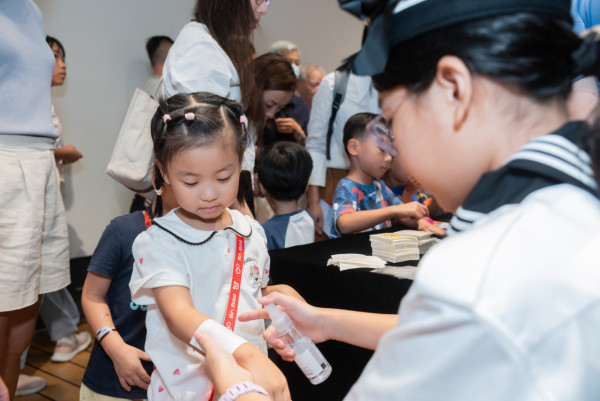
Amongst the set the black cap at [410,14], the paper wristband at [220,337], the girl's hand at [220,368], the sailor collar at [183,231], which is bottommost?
the paper wristband at [220,337]

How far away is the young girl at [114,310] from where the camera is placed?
158cm

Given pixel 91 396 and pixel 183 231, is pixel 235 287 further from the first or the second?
pixel 91 396

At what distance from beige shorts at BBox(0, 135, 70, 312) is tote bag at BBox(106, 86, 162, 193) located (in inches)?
9.9

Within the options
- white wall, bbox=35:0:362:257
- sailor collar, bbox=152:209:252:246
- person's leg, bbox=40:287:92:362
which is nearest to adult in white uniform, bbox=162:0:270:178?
sailor collar, bbox=152:209:252:246

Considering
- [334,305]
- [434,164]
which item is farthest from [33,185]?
[434,164]

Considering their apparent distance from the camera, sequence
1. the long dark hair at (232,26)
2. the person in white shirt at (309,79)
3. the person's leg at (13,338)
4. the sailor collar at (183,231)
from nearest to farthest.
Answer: the sailor collar at (183,231) < the person's leg at (13,338) < the long dark hair at (232,26) < the person in white shirt at (309,79)

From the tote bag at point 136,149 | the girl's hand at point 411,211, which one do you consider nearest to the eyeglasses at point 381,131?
the tote bag at point 136,149

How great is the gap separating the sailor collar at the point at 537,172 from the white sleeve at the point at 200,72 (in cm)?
141

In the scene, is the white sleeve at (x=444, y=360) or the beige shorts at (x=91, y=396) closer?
the white sleeve at (x=444, y=360)

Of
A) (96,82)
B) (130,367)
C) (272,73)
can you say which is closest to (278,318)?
(130,367)

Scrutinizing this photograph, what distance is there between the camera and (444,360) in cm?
58

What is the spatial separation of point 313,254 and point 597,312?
1.47 meters

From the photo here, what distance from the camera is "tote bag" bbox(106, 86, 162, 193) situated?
219 cm

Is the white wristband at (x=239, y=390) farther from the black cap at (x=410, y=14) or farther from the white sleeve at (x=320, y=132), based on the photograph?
the white sleeve at (x=320, y=132)
